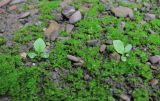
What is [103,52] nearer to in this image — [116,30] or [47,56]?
[116,30]

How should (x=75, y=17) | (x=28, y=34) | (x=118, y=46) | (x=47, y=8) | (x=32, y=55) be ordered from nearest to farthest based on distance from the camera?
(x=32, y=55) < (x=118, y=46) < (x=28, y=34) < (x=75, y=17) < (x=47, y=8)

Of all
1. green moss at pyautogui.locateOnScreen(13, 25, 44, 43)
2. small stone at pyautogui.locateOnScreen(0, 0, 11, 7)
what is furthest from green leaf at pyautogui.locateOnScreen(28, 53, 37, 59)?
small stone at pyautogui.locateOnScreen(0, 0, 11, 7)

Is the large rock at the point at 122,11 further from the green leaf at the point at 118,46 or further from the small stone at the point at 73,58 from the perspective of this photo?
the small stone at the point at 73,58

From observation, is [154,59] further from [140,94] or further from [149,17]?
[149,17]

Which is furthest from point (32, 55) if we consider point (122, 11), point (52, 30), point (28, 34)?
point (122, 11)

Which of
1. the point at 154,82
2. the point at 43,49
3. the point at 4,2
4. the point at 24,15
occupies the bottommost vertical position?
the point at 154,82

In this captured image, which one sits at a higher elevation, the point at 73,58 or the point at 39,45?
the point at 39,45
